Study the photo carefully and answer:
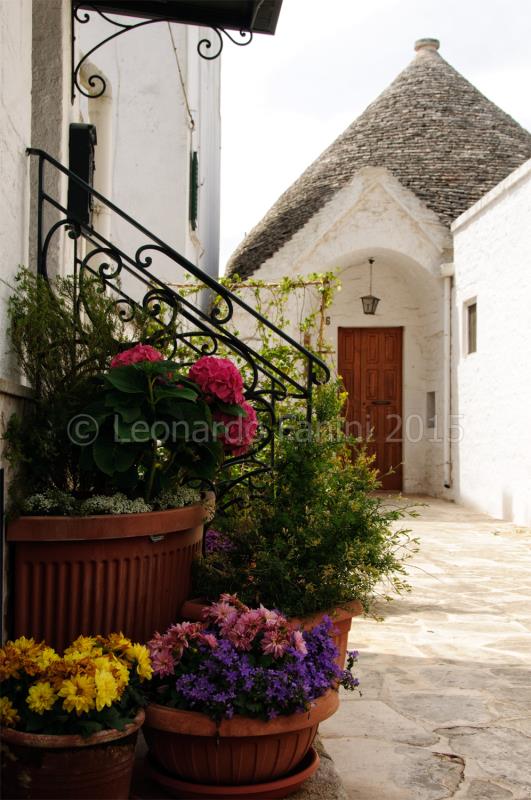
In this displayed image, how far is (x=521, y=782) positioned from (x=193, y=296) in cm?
866

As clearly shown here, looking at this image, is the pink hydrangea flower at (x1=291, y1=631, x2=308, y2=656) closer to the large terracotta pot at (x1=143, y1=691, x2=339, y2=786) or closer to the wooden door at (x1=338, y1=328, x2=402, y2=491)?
the large terracotta pot at (x1=143, y1=691, x2=339, y2=786)

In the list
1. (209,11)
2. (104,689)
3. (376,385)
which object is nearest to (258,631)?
(104,689)

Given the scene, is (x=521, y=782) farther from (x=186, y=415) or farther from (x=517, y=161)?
(x=517, y=161)

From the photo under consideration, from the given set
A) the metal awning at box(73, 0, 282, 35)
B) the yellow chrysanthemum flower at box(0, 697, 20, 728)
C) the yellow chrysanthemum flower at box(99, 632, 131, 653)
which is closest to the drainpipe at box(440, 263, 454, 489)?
the metal awning at box(73, 0, 282, 35)

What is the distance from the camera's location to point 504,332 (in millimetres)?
11633

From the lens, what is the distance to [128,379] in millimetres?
3363

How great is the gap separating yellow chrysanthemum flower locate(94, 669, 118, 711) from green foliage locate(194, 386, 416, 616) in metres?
1.02

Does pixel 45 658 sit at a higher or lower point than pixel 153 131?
lower

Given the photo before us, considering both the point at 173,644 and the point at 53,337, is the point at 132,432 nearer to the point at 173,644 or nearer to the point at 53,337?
the point at 53,337

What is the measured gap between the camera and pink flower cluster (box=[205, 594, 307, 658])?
2.95 meters

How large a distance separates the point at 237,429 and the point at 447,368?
1033 cm

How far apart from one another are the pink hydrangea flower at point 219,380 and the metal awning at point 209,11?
236 cm

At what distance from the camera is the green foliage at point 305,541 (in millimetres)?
3609

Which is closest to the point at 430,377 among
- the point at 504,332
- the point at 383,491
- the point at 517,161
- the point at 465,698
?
the point at 383,491
